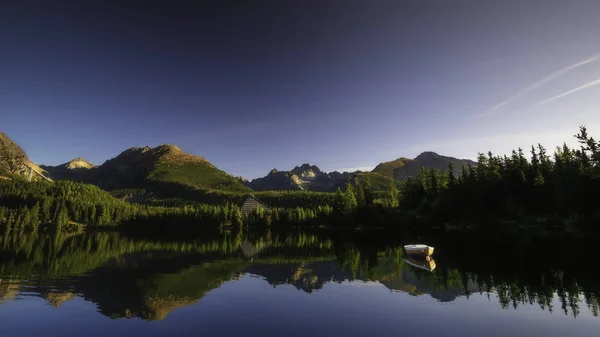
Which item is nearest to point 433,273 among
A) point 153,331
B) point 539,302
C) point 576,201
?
point 539,302

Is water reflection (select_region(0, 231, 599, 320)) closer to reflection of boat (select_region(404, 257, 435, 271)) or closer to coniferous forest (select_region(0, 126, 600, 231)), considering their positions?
reflection of boat (select_region(404, 257, 435, 271))

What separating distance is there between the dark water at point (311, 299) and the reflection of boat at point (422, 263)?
0.91 meters

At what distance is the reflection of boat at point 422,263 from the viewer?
174ft

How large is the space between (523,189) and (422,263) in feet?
369

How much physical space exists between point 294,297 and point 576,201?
131m

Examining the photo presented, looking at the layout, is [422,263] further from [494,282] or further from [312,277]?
[312,277]

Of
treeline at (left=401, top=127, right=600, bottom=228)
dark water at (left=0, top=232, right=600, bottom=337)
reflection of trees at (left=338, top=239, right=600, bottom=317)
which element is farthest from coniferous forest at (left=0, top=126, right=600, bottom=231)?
reflection of trees at (left=338, top=239, right=600, bottom=317)

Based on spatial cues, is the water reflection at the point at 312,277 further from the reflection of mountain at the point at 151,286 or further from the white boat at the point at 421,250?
the white boat at the point at 421,250

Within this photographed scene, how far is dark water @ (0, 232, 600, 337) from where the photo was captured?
2661 centimetres

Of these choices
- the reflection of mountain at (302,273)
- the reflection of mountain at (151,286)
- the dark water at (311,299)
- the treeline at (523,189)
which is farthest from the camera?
the treeline at (523,189)

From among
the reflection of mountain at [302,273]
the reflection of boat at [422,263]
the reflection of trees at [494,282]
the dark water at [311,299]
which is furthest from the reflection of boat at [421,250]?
the reflection of mountain at [302,273]

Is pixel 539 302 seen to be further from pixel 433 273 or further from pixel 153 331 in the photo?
pixel 153 331

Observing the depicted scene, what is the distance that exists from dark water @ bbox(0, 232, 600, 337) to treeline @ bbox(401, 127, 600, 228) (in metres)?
76.4

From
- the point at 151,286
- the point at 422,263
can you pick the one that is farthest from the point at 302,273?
the point at 151,286
